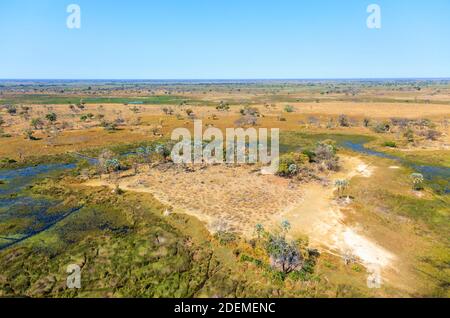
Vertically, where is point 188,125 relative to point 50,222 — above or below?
above

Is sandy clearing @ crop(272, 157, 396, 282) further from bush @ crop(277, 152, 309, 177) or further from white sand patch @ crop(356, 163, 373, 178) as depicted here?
white sand patch @ crop(356, 163, 373, 178)

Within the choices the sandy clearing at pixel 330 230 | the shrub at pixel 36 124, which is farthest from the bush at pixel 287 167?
the shrub at pixel 36 124

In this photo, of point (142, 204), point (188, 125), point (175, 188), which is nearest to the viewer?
point (142, 204)

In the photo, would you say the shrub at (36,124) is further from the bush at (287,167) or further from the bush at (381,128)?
the bush at (381,128)

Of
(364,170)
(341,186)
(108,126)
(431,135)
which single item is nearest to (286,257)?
(341,186)

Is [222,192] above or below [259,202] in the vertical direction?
above

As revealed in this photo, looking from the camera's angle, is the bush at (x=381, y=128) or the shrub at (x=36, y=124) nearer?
the bush at (x=381, y=128)

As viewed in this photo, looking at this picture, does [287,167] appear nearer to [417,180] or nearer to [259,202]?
[259,202]

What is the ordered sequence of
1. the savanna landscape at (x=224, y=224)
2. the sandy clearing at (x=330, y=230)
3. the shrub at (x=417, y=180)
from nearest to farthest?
the savanna landscape at (x=224, y=224), the sandy clearing at (x=330, y=230), the shrub at (x=417, y=180)

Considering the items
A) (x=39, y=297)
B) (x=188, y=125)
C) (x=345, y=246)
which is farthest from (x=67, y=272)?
(x=188, y=125)

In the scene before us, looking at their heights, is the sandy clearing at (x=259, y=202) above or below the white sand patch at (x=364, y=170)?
below
